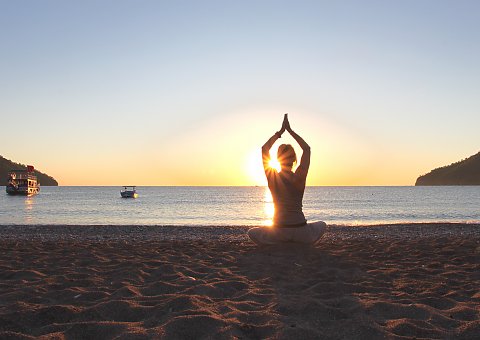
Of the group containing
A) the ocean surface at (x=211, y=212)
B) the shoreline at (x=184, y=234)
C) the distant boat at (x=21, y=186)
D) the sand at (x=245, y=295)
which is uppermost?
the distant boat at (x=21, y=186)

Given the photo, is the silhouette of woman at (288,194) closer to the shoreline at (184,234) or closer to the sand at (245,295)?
the sand at (245,295)

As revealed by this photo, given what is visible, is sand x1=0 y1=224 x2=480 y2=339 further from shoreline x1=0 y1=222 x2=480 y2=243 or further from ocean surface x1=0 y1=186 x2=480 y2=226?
ocean surface x1=0 y1=186 x2=480 y2=226

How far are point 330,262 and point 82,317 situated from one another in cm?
453

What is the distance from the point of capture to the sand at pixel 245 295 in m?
3.98

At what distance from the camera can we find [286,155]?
7.96m

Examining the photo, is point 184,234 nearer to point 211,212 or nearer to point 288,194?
point 288,194

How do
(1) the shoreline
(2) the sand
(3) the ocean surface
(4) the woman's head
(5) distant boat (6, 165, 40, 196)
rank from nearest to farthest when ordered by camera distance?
(2) the sand, (4) the woman's head, (1) the shoreline, (3) the ocean surface, (5) distant boat (6, 165, 40, 196)

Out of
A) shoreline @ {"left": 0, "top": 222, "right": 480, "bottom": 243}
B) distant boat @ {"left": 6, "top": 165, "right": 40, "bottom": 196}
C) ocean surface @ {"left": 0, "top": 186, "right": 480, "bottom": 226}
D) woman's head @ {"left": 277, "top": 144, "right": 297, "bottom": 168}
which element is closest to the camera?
woman's head @ {"left": 277, "top": 144, "right": 297, "bottom": 168}

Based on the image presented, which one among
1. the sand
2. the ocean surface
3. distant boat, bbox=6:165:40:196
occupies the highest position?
distant boat, bbox=6:165:40:196

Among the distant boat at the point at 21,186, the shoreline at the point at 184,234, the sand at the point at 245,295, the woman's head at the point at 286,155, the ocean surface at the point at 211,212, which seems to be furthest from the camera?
the distant boat at the point at 21,186

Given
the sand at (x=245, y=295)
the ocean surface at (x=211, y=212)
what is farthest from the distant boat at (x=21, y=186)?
the sand at (x=245, y=295)

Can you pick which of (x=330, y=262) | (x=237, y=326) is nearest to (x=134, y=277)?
(x=237, y=326)

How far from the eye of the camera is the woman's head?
7.95m

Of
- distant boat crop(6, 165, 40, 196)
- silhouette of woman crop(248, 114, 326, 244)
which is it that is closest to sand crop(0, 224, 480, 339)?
silhouette of woman crop(248, 114, 326, 244)
